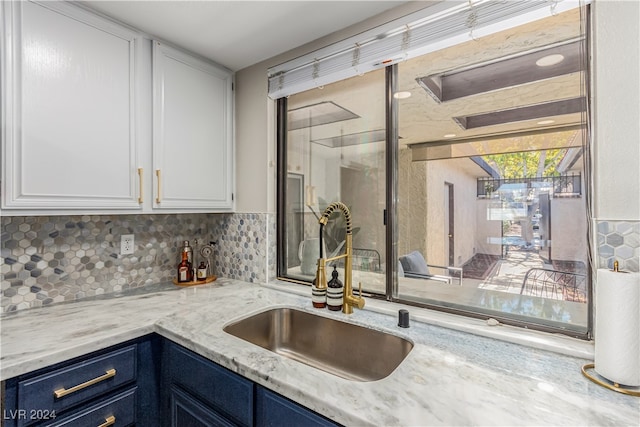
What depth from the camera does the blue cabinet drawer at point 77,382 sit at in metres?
0.95

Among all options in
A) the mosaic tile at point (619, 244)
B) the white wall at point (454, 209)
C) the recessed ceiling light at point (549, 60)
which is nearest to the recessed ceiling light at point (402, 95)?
the white wall at point (454, 209)

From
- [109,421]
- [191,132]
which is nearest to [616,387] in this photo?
[109,421]

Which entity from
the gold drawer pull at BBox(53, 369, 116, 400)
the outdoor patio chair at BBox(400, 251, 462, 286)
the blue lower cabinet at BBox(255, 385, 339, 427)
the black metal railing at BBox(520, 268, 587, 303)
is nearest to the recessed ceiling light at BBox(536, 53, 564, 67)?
the black metal railing at BBox(520, 268, 587, 303)

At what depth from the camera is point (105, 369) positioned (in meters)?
1.11

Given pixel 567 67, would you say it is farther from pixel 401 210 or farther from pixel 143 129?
pixel 143 129

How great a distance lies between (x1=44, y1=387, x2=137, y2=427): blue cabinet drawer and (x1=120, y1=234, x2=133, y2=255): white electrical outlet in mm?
830

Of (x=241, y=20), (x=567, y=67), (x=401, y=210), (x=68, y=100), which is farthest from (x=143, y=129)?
(x=567, y=67)

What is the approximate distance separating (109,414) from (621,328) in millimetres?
1720

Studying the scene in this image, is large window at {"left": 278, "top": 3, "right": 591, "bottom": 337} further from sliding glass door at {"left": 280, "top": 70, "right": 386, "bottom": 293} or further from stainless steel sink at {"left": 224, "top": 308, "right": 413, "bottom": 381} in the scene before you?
stainless steel sink at {"left": 224, "top": 308, "right": 413, "bottom": 381}

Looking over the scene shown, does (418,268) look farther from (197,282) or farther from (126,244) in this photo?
(126,244)

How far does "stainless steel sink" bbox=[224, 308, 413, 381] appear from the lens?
46.8 inches

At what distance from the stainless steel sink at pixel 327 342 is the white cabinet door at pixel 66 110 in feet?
2.89

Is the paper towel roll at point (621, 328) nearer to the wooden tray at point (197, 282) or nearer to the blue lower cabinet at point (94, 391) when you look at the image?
the blue lower cabinet at point (94, 391)

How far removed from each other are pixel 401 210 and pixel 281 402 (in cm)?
100
